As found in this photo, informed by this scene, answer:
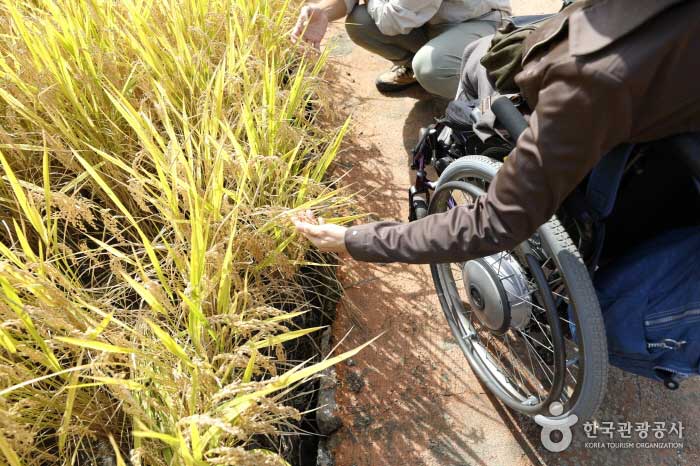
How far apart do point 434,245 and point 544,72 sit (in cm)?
43

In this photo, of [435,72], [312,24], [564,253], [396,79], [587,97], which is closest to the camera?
[587,97]

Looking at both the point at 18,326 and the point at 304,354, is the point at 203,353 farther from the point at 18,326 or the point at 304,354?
the point at 304,354

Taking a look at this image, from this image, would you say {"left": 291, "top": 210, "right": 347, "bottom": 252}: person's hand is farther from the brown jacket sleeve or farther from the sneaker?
the sneaker

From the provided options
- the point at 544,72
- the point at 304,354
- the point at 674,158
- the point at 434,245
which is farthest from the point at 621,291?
the point at 304,354

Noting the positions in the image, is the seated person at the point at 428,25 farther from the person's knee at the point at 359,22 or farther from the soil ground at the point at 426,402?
the soil ground at the point at 426,402

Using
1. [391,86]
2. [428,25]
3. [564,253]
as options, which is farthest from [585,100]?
[391,86]

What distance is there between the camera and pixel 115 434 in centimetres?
130

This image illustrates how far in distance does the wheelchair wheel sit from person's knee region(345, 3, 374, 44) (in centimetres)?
129

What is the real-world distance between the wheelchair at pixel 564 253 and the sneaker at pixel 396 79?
116 centimetres

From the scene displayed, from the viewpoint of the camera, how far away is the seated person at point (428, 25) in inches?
89.0

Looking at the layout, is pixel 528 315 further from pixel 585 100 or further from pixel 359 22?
pixel 359 22

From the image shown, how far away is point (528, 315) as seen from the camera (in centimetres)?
147

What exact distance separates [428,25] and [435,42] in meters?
0.22

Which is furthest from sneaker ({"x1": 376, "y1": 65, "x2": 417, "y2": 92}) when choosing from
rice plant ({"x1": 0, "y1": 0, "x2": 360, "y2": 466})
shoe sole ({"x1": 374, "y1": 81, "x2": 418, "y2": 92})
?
rice plant ({"x1": 0, "y1": 0, "x2": 360, "y2": 466})
